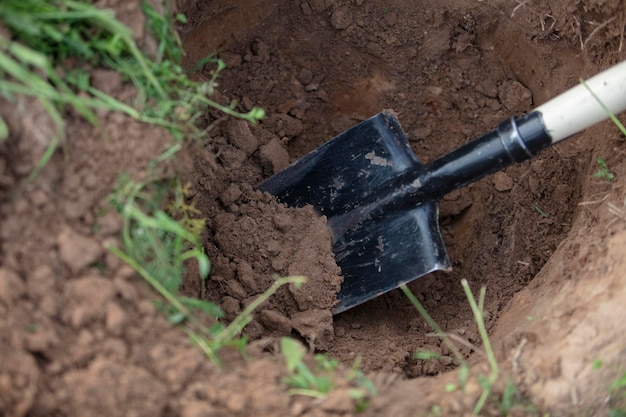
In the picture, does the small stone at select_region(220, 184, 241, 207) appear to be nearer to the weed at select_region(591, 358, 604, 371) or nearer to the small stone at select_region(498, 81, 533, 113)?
the small stone at select_region(498, 81, 533, 113)

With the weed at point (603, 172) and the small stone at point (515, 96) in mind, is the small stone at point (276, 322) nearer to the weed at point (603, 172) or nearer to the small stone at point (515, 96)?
the weed at point (603, 172)

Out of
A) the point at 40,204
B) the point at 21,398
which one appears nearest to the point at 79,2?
the point at 40,204

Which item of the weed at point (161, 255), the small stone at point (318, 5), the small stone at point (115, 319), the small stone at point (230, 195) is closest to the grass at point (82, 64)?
the weed at point (161, 255)

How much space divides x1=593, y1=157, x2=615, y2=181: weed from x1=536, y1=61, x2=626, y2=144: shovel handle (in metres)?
0.25

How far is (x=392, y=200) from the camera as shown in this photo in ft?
8.23

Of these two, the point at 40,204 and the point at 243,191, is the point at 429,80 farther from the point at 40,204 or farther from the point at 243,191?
the point at 40,204

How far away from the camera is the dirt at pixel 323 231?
59.2 inches

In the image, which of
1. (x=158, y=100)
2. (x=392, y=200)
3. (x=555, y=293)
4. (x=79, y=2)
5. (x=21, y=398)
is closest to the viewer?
(x=21, y=398)

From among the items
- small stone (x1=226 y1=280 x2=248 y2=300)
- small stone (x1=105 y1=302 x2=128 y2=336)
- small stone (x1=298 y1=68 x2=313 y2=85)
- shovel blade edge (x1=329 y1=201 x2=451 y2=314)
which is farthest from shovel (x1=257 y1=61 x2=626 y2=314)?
small stone (x1=105 y1=302 x2=128 y2=336)

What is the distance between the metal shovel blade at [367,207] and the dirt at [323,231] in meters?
0.09

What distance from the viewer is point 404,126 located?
3.16 metres

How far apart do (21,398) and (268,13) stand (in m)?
2.03

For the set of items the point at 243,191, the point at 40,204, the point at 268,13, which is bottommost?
the point at 40,204

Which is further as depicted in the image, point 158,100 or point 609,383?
point 158,100
